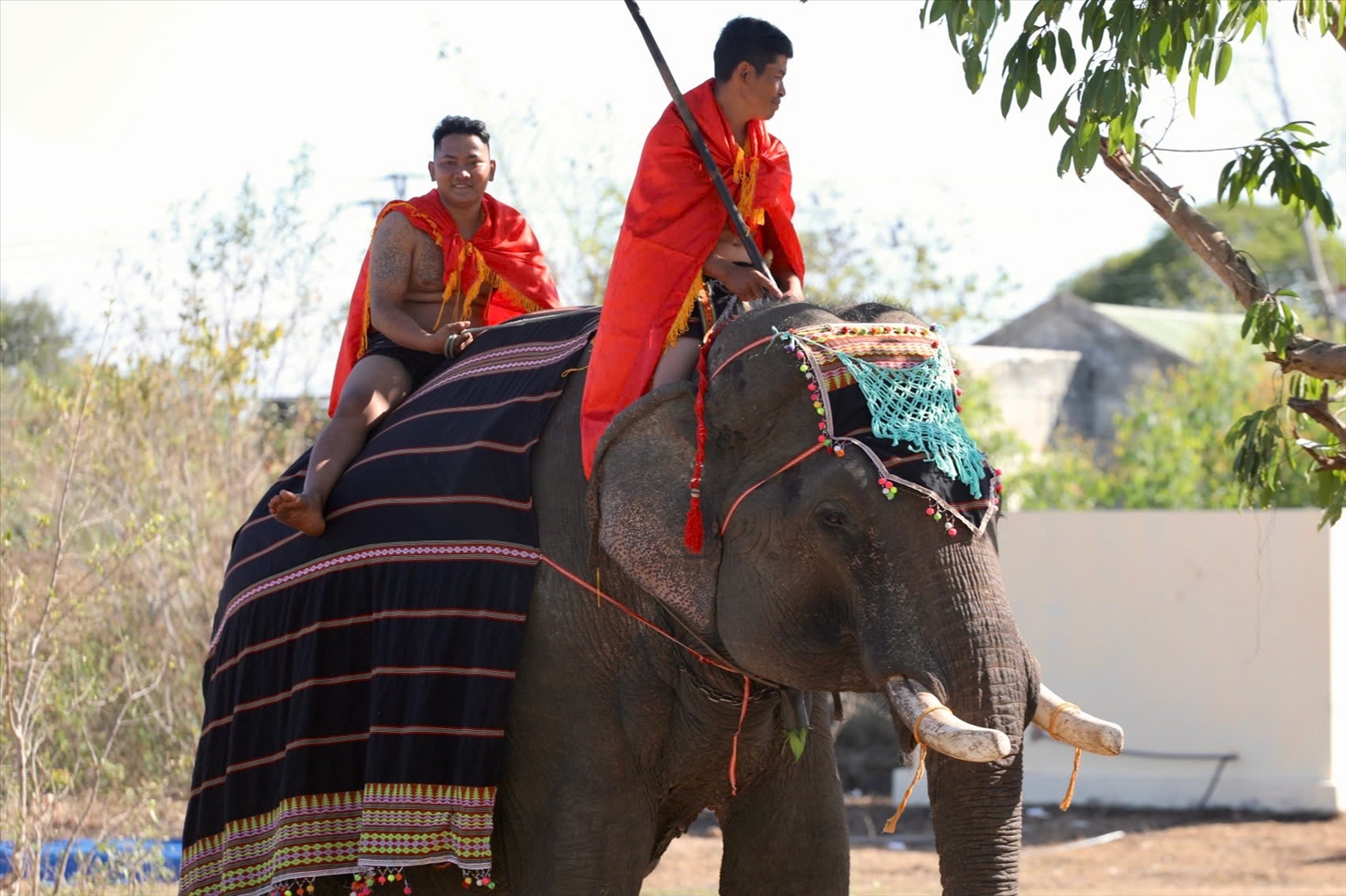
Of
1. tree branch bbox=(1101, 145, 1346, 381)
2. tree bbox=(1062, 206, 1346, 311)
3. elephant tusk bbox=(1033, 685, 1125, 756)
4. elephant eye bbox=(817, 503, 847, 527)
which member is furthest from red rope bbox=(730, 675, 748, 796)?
tree bbox=(1062, 206, 1346, 311)

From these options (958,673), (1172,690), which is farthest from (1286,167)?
(1172,690)

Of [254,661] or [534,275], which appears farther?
[534,275]

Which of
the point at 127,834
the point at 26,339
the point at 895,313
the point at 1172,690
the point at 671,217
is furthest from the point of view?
the point at 26,339

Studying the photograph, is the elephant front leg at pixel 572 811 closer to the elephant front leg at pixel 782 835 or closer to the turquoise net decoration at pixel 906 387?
the elephant front leg at pixel 782 835

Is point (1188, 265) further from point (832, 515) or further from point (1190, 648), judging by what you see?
point (832, 515)

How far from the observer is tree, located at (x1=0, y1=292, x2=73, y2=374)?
1313 cm

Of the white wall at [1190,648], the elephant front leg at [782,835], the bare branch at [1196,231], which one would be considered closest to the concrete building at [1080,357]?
the white wall at [1190,648]

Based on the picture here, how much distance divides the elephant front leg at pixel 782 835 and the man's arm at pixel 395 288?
160 cm

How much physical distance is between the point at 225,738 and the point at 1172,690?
9145mm

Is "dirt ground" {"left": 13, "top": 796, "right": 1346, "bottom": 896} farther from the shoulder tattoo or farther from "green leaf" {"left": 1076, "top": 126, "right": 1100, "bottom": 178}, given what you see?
"green leaf" {"left": 1076, "top": 126, "right": 1100, "bottom": 178}

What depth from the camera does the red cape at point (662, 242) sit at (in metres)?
4.27

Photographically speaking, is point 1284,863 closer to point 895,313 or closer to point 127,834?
point 127,834

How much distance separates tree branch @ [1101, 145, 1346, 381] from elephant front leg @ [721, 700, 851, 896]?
5.94 ft

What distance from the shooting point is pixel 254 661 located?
4.72 m
